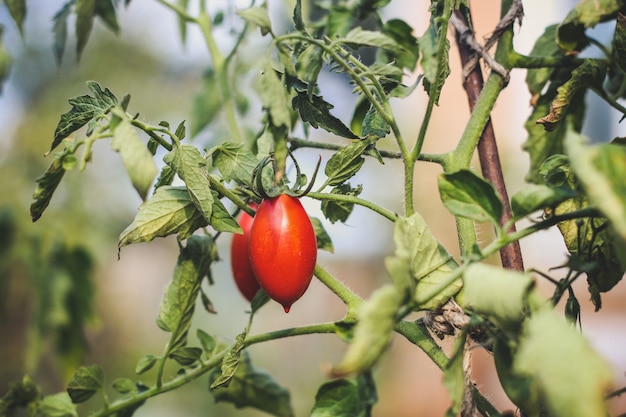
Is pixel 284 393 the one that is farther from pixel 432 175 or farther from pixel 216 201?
pixel 432 175

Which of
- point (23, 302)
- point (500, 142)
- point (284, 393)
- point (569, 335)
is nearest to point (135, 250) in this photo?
point (23, 302)

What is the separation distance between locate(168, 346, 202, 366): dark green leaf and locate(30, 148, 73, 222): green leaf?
0.57 feet

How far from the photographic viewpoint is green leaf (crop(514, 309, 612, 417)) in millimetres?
228

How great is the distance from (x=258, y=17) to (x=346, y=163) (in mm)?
121

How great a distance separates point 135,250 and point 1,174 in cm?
257

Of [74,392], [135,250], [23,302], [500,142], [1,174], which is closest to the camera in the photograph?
[74,392]

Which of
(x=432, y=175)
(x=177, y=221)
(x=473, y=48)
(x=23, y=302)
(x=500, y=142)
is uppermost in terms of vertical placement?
(x=500, y=142)

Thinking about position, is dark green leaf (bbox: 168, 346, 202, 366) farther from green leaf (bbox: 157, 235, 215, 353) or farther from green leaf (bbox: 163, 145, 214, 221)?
green leaf (bbox: 163, 145, 214, 221)

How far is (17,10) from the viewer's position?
594 mm

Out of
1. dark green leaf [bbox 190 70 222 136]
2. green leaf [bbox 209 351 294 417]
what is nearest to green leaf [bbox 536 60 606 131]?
green leaf [bbox 209 351 294 417]

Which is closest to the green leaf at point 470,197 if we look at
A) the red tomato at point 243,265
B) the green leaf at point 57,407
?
the red tomato at point 243,265

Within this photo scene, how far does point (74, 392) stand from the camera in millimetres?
532

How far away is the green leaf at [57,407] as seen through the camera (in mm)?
571

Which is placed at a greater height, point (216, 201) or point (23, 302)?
point (216, 201)
